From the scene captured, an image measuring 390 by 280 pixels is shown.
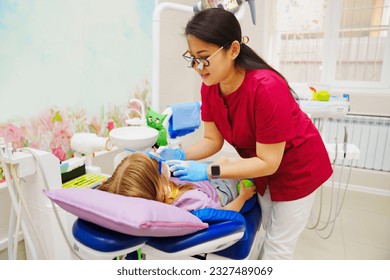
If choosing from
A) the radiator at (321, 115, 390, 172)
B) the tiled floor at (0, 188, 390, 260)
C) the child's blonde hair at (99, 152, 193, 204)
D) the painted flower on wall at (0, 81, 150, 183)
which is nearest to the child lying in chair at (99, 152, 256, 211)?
the child's blonde hair at (99, 152, 193, 204)

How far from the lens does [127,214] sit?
713 mm

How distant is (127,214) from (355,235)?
2065mm

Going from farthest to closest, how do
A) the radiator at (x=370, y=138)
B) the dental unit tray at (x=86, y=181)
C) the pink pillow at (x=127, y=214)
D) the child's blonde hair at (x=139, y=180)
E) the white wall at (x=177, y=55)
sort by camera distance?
the radiator at (x=370, y=138)
the white wall at (x=177, y=55)
the dental unit tray at (x=86, y=181)
the child's blonde hair at (x=139, y=180)
the pink pillow at (x=127, y=214)

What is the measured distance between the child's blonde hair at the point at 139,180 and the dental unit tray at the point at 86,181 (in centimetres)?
41

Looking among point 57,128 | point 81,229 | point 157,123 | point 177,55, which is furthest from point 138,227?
point 177,55

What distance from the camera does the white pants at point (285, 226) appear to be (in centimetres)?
124

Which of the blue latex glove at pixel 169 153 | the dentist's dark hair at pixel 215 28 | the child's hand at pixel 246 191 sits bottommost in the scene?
the child's hand at pixel 246 191

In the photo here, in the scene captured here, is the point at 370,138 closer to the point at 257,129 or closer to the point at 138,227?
the point at 257,129

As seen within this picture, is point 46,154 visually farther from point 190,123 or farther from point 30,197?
point 190,123

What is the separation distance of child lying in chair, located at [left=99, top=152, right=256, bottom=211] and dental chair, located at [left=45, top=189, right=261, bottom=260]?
0.35 ft

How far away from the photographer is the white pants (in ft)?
4.08

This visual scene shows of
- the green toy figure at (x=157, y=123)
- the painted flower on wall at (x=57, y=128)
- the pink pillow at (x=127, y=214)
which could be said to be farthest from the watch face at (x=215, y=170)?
the painted flower on wall at (x=57, y=128)

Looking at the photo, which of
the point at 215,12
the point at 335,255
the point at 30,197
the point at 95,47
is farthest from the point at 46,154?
the point at 335,255

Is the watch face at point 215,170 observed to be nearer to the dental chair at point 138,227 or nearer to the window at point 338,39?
the dental chair at point 138,227
